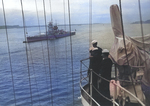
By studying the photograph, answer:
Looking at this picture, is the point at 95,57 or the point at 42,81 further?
the point at 42,81

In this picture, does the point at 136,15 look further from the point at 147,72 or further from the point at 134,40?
the point at 147,72

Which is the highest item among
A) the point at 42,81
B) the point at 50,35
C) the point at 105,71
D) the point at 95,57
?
the point at 95,57

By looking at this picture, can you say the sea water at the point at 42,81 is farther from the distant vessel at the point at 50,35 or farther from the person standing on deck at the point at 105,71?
the person standing on deck at the point at 105,71

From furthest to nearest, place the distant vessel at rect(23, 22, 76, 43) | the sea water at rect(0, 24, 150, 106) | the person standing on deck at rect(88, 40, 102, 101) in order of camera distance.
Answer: the distant vessel at rect(23, 22, 76, 43)
the sea water at rect(0, 24, 150, 106)
the person standing on deck at rect(88, 40, 102, 101)

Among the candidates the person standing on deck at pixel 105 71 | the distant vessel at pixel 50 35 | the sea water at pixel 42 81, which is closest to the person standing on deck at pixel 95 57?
the person standing on deck at pixel 105 71

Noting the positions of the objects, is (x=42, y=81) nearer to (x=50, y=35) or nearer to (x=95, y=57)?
(x=95, y=57)

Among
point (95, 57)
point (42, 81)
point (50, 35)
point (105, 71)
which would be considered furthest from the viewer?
point (50, 35)

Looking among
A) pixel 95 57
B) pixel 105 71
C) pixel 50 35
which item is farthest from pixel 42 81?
pixel 50 35

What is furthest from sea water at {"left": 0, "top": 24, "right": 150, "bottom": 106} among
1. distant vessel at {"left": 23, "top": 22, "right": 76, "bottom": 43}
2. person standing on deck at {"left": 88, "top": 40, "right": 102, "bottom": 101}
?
person standing on deck at {"left": 88, "top": 40, "right": 102, "bottom": 101}

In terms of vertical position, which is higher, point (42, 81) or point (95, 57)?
point (95, 57)

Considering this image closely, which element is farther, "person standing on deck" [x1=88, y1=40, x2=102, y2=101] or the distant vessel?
the distant vessel

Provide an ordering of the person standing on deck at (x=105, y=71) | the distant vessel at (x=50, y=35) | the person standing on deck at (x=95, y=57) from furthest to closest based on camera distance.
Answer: the distant vessel at (x=50, y=35)
the person standing on deck at (x=95, y=57)
the person standing on deck at (x=105, y=71)

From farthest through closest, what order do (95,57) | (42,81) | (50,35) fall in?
(50,35)
(42,81)
(95,57)

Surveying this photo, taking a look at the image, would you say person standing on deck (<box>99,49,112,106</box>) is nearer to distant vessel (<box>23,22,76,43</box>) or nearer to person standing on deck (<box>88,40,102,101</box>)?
person standing on deck (<box>88,40,102,101</box>)
